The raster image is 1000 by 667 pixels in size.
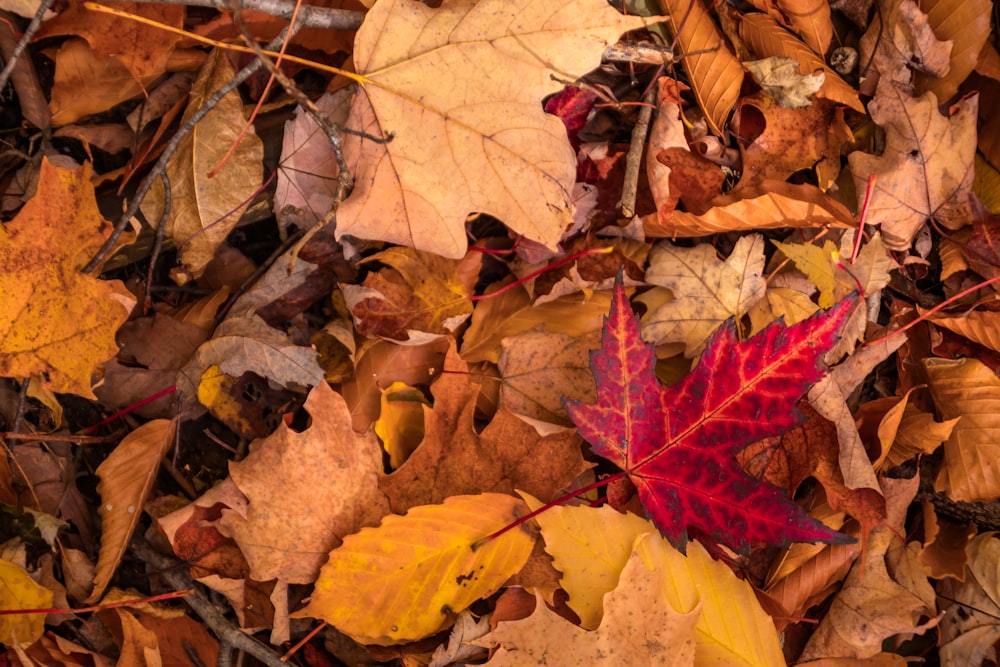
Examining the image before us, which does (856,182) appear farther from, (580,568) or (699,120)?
(580,568)

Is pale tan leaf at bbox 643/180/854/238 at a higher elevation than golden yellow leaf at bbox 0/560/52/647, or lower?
higher

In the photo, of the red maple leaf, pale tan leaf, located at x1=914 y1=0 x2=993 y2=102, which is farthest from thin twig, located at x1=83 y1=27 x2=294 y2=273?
pale tan leaf, located at x1=914 y1=0 x2=993 y2=102

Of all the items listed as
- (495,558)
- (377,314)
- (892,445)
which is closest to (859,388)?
(892,445)

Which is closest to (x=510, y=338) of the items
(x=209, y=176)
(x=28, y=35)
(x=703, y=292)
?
(x=703, y=292)

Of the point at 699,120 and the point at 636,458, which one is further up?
the point at 699,120

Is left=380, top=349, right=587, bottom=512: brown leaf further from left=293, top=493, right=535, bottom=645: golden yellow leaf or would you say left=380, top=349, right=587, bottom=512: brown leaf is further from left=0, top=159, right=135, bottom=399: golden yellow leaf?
left=0, top=159, right=135, bottom=399: golden yellow leaf

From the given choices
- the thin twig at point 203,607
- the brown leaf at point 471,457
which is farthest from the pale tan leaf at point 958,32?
the thin twig at point 203,607
